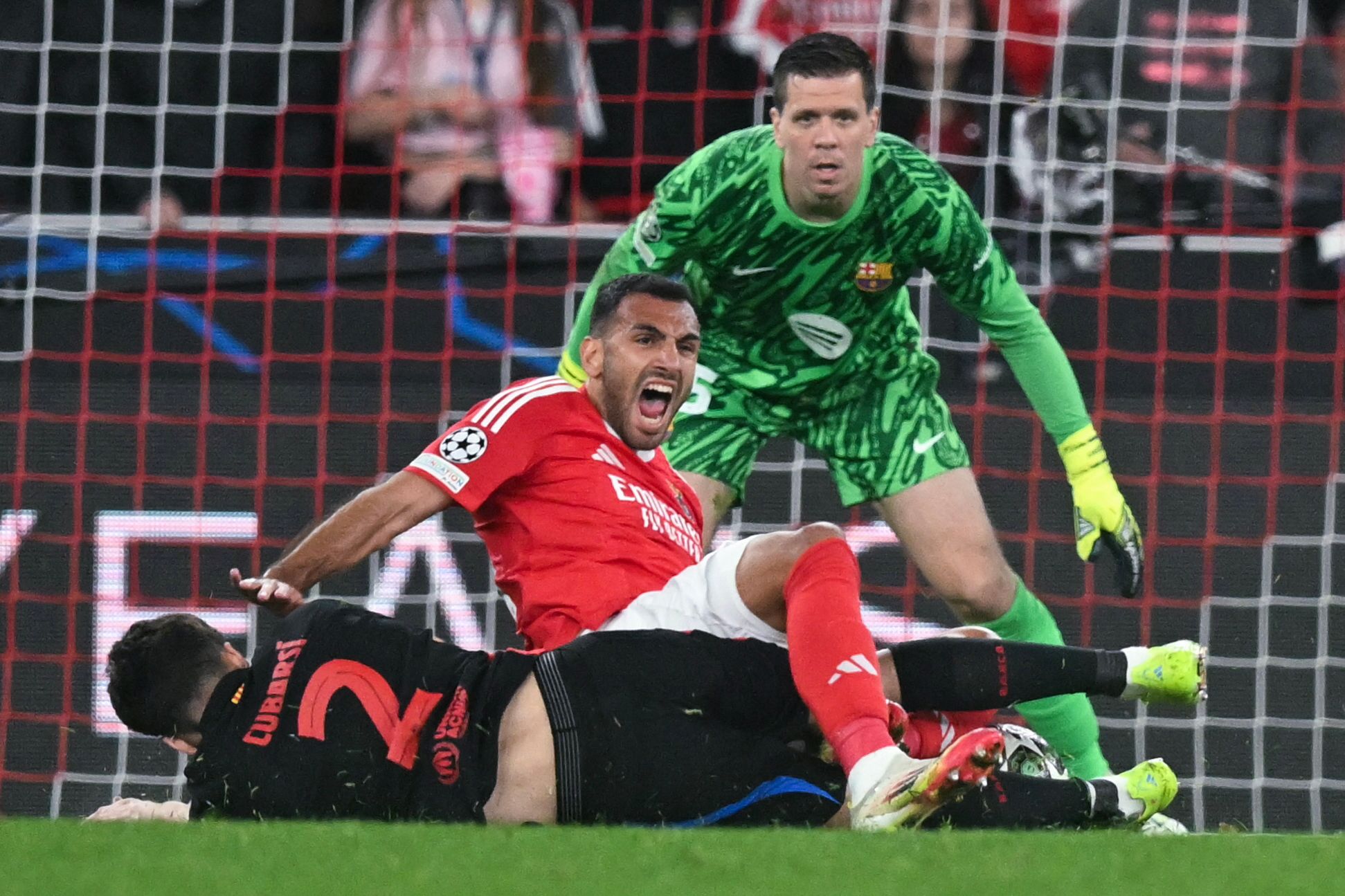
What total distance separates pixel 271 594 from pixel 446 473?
1.31ft

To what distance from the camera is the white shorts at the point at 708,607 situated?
322cm

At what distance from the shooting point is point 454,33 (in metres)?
5.69

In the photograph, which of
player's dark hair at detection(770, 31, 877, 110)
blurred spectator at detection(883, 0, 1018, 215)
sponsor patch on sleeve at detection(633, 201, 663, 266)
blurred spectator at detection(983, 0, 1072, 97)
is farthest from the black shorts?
blurred spectator at detection(983, 0, 1072, 97)

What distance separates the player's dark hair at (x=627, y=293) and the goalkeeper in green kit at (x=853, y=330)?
336mm

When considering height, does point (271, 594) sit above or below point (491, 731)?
above

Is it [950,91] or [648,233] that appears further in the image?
[950,91]

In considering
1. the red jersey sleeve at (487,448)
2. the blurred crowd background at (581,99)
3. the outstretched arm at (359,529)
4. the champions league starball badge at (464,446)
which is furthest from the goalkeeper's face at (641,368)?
the blurred crowd background at (581,99)

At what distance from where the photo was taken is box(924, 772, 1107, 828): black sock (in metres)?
2.97

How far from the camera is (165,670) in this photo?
3133 millimetres

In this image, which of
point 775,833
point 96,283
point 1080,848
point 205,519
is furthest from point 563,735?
point 96,283

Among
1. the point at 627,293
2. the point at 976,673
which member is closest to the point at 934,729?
the point at 976,673

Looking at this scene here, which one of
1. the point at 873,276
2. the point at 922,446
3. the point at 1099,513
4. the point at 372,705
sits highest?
the point at 873,276

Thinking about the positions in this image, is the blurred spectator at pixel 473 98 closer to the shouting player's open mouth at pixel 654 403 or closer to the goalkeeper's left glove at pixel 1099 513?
the goalkeeper's left glove at pixel 1099 513

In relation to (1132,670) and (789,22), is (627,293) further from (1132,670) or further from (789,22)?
(789,22)
